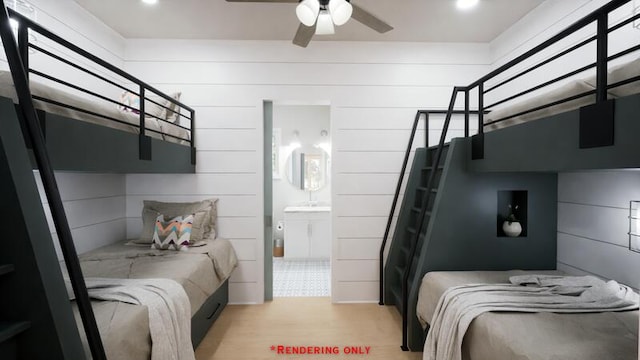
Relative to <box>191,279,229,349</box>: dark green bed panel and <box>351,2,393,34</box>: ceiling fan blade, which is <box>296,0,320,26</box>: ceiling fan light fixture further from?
<box>191,279,229,349</box>: dark green bed panel

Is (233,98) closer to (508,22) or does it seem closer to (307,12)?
(307,12)

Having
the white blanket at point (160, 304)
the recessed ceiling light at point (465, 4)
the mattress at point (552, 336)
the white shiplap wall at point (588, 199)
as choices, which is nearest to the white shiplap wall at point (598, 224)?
the white shiplap wall at point (588, 199)

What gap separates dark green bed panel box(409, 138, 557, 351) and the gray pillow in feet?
6.46

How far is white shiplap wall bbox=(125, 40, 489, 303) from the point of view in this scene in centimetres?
320

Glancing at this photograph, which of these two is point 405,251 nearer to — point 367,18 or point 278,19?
point 367,18

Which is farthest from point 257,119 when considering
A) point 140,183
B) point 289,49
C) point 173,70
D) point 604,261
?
point 604,261

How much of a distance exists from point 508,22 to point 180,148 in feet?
10.6

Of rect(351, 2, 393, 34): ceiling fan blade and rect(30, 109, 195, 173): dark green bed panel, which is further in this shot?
rect(351, 2, 393, 34): ceiling fan blade

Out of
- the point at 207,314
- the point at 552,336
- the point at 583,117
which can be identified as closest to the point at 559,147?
the point at 583,117

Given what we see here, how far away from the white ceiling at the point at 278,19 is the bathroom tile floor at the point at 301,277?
9.02 ft

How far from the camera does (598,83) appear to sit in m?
1.26

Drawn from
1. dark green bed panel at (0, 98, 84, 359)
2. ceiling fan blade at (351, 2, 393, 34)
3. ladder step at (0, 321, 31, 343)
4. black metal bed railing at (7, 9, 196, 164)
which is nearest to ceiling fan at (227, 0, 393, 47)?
ceiling fan blade at (351, 2, 393, 34)

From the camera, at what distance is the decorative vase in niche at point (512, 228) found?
247 centimetres

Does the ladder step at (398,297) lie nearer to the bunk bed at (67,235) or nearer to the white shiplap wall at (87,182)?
the bunk bed at (67,235)
